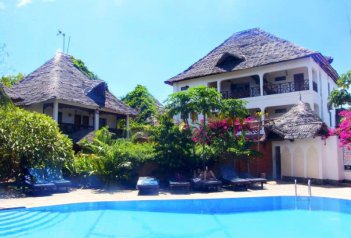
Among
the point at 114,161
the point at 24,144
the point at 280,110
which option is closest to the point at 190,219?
the point at 114,161

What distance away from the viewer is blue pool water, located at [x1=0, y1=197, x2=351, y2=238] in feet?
28.3

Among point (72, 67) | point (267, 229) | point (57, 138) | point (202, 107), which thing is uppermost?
point (72, 67)

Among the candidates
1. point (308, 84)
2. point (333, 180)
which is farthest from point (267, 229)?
point (308, 84)

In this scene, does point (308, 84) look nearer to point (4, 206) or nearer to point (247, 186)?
point (247, 186)

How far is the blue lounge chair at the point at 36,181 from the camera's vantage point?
1298 cm

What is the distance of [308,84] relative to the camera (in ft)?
75.5

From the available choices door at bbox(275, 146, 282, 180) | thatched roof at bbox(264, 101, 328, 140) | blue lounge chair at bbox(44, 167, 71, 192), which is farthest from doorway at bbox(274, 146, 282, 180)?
blue lounge chair at bbox(44, 167, 71, 192)

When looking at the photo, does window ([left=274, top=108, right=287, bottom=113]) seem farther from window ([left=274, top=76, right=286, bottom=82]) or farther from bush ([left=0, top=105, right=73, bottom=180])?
bush ([left=0, top=105, right=73, bottom=180])

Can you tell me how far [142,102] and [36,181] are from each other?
25.8 m

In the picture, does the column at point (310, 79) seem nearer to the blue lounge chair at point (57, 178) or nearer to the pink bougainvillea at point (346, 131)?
the pink bougainvillea at point (346, 131)

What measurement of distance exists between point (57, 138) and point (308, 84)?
1678 centimetres

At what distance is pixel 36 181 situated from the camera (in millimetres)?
13547

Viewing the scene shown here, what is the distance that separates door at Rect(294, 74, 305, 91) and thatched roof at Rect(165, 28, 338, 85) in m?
1.67

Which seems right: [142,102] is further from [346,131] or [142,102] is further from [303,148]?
[346,131]
